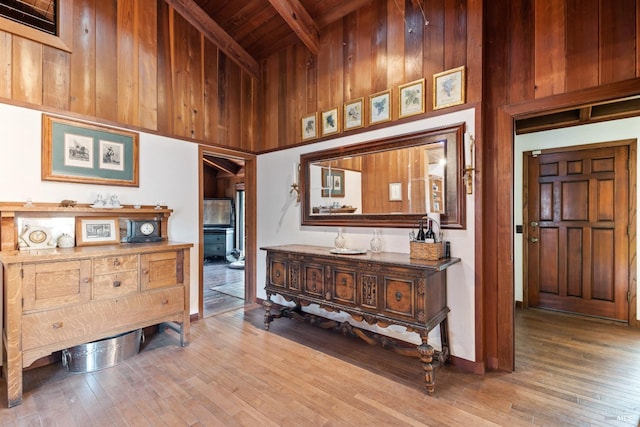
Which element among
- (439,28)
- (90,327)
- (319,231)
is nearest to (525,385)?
(319,231)

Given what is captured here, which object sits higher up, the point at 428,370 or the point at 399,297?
the point at 399,297

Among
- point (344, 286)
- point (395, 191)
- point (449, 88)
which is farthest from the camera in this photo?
point (395, 191)

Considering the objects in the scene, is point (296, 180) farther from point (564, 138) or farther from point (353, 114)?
point (564, 138)

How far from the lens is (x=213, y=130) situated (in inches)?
147

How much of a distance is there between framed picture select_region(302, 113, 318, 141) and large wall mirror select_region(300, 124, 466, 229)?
0.76 feet


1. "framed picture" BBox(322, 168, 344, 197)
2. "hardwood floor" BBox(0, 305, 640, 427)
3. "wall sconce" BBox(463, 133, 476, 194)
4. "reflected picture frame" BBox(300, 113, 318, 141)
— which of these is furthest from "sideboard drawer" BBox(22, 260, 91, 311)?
"wall sconce" BBox(463, 133, 476, 194)

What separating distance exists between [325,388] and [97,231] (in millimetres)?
2470

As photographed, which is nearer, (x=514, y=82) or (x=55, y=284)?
(x=55, y=284)

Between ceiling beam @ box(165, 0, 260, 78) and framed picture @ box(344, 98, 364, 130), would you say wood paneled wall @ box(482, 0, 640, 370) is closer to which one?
framed picture @ box(344, 98, 364, 130)

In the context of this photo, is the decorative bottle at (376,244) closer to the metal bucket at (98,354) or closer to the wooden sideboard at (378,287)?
the wooden sideboard at (378,287)

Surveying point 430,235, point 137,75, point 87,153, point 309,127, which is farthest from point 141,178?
point 430,235

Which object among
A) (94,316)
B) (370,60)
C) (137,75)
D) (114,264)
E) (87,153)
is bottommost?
(94,316)

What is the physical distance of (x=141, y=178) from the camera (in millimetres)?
3164

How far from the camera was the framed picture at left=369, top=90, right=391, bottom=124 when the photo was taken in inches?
114
